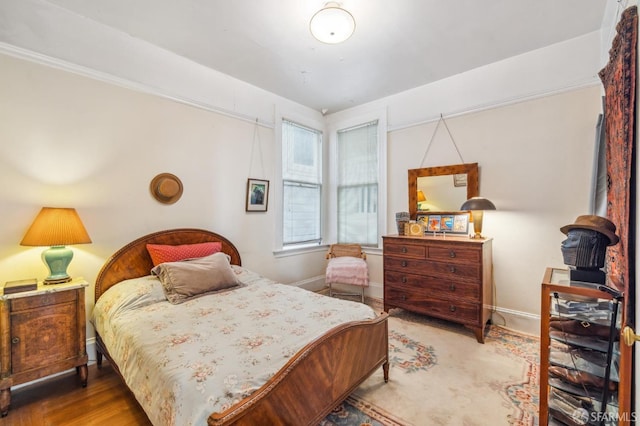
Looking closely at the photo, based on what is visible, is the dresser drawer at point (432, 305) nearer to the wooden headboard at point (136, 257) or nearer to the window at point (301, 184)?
the window at point (301, 184)

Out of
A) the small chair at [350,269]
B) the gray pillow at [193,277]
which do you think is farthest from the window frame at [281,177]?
the gray pillow at [193,277]

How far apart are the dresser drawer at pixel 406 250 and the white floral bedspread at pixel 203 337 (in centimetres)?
125

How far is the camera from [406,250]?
318 centimetres

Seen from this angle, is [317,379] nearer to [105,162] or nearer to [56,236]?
[56,236]

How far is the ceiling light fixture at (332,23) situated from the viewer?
200cm

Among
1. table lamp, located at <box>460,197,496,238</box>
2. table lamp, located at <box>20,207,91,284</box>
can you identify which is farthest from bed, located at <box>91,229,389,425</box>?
table lamp, located at <box>460,197,496,238</box>

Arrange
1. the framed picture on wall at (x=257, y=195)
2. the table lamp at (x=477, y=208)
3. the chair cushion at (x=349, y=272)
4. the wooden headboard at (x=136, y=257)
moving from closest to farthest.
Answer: the wooden headboard at (x=136, y=257) < the table lamp at (x=477, y=208) < the framed picture on wall at (x=257, y=195) < the chair cushion at (x=349, y=272)

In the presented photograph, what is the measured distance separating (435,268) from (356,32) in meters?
2.42

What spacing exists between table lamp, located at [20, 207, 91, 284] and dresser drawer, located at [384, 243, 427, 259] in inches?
112

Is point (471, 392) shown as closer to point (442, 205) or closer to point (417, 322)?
point (417, 322)

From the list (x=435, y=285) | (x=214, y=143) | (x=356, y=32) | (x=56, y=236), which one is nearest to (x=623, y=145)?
(x=435, y=285)

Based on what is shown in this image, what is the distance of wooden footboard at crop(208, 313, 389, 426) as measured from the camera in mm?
1185

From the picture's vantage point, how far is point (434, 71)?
322 centimetres

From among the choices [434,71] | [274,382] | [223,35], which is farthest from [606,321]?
[223,35]
